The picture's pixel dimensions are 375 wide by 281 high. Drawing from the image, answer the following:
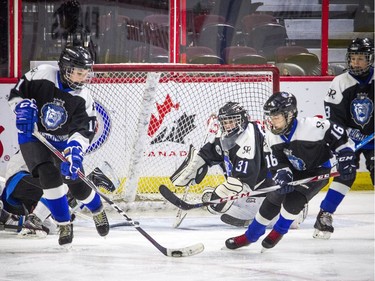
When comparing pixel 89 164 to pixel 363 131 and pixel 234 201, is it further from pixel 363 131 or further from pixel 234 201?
pixel 363 131

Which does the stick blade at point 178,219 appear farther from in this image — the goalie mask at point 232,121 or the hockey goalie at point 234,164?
the goalie mask at point 232,121

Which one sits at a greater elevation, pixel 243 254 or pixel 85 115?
pixel 85 115

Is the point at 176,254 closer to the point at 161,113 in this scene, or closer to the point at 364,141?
the point at 364,141

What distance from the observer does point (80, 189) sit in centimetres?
459

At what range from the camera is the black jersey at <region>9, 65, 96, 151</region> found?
4.48 m

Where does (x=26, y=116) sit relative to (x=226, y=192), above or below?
above

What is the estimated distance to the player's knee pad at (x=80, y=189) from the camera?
4574mm

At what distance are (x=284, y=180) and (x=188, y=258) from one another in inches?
20.6

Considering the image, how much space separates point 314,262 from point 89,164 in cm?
196

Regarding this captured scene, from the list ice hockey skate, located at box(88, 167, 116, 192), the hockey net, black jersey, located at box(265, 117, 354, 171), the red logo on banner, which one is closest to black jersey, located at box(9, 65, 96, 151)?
ice hockey skate, located at box(88, 167, 116, 192)

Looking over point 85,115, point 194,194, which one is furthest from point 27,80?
point 194,194

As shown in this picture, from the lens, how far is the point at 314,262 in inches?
165

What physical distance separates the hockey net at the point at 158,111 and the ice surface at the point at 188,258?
1.35ft

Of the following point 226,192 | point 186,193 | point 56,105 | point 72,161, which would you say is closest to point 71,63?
point 56,105
